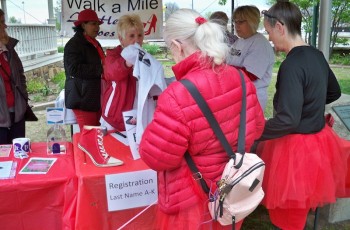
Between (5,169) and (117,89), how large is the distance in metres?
0.73

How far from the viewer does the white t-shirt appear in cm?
256

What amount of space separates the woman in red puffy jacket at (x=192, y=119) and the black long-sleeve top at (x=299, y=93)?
305 mm

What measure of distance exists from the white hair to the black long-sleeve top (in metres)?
0.52

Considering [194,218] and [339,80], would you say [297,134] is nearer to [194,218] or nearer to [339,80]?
[194,218]

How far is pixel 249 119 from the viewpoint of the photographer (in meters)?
1.40

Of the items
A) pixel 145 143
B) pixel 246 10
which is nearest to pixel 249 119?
pixel 145 143

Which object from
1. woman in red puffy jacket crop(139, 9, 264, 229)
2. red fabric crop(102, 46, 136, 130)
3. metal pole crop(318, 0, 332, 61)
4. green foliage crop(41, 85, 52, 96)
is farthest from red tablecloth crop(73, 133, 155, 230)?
green foliage crop(41, 85, 52, 96)

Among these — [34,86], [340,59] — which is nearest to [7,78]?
[34,86]

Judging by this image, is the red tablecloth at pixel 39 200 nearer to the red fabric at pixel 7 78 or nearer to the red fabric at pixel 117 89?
the red fabric at pixel 117 89

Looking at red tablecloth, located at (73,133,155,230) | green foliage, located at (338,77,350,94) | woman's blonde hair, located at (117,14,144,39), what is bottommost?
green foliage, located at (338,77,350,94)

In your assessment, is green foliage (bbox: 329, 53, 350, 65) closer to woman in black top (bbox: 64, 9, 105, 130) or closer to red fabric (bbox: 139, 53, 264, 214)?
woman in black top (bbox: 64, 9, 105, 130)

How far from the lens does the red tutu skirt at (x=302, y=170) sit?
1.82 meters

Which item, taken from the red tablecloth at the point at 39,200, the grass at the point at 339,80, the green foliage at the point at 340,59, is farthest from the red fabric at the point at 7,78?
the green foliage at the point at 340,59

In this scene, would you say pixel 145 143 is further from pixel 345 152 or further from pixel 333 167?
pixel 345 152
